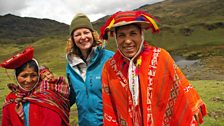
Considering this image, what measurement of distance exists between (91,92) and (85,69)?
1.24 feet

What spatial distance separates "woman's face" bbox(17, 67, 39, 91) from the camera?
14.3 feet

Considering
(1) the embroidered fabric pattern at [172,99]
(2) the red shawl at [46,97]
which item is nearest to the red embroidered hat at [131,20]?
(1) the embroidered fabric pattern at [172,99]

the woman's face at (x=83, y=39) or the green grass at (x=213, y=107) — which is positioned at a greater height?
the woman's face at (x=83, y=39)

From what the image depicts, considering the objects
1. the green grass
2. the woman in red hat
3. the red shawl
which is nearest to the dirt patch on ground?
the green grass

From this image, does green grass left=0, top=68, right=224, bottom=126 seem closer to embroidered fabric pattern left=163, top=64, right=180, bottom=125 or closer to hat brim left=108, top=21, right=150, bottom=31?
embroidered fabric pattern left=163, top=64, right=180, bottom=125

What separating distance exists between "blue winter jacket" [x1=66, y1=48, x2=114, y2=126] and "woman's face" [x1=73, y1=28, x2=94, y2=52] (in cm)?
17

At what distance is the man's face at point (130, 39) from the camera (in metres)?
3.66

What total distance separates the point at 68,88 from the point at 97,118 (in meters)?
0.66

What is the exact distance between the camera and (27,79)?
4359 millimetres

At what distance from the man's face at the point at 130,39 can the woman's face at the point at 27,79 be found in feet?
4.96

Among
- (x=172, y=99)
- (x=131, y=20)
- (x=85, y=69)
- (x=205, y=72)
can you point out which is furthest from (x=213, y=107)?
(x=205, y=72)

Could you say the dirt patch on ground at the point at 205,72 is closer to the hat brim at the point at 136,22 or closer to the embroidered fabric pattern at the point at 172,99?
the embroidered fabric pattern at the point at 172,99

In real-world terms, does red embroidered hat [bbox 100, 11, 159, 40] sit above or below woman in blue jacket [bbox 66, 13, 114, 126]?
above

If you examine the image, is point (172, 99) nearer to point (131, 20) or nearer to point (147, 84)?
point (147, 84)
